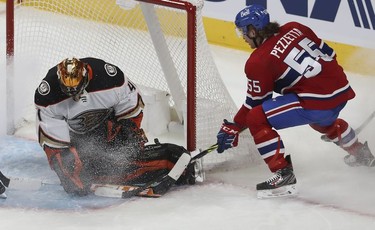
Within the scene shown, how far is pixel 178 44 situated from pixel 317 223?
125cm

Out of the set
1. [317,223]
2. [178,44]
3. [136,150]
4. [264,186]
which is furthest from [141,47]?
[317,223]

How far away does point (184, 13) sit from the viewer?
16.3ft

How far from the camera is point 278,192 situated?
183 inches

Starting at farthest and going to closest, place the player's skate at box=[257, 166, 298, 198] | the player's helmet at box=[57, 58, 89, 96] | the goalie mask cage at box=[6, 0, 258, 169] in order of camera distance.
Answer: the goalie mask cage at box=[6, 0, 258, 169] < the player's skate at box=[257, 166, 298, 198] < the player's helmet at box=[57, 58, 89, 96]

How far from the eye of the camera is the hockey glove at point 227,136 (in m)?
4.75

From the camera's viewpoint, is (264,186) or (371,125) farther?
(371,125)

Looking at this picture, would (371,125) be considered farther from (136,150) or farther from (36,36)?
(36,36)

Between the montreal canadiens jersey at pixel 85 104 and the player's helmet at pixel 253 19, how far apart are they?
617 mm

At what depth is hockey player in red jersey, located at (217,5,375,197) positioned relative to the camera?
4.57m

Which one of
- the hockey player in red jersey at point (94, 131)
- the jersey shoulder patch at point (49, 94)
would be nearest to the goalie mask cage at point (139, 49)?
the hockey player in red jersey at point (94, 131)

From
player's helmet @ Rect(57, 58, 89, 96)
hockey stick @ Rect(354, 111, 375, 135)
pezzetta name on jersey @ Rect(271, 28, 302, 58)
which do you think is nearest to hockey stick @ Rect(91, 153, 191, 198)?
player's helmet @ Rect(57, 58, 89, 96)

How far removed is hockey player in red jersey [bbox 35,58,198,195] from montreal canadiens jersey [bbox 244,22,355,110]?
0.57 meters

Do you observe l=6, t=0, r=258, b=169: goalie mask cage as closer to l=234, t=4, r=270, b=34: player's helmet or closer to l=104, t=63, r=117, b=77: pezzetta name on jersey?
l=234, t=4, r=270, b=34: player's helmet

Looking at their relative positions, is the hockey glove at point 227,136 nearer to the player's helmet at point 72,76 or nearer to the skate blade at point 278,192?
the skate blade at point 278,192
